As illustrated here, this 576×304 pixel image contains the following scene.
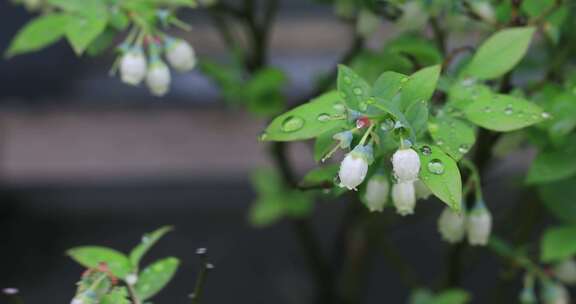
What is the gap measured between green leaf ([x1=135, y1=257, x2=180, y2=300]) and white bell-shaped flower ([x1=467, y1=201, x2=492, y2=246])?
0.42 m

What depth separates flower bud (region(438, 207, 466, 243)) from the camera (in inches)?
50.2

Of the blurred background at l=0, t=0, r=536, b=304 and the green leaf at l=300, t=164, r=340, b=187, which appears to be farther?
the blurred background at l=0, t=0, r=536, b=304

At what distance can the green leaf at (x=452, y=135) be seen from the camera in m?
1.06

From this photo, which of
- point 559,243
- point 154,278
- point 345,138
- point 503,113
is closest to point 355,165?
point 345,138

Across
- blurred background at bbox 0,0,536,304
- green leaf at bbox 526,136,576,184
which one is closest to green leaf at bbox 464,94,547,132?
green leaf at bbox 526,136,576,184

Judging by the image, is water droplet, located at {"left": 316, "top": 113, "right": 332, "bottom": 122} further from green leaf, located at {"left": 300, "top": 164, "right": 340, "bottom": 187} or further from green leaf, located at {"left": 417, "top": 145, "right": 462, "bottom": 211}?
green leaf, located at {"left": 300, "top": 164, "right": 340, "bottom": 187}

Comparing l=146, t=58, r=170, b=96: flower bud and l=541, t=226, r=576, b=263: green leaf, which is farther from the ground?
l=146, t=58, r=170, b=96: flower bud

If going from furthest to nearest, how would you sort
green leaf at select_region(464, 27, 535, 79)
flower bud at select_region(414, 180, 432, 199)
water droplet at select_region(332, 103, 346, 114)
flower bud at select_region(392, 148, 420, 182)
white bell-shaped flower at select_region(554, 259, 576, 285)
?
1. white bell-shaped flower at select_region(554, 259, 576, 285)
2. green leaf at select_region(464, 27, 535, 79)
3. flower bud at select_region(414, 180, 432, 199)
4. water droplet at select_region(332, 103, 346, 114)
5. flower bud at select_region(392, 148, 420, 182)

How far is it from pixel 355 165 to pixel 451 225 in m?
0.37

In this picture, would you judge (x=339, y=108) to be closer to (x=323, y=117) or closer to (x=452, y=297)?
(x=323, y=117)

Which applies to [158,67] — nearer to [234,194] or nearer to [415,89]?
[415,89]

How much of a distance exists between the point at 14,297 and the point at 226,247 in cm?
217

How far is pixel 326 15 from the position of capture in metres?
4.18

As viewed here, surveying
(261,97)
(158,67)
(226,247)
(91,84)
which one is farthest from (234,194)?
(158,67)
